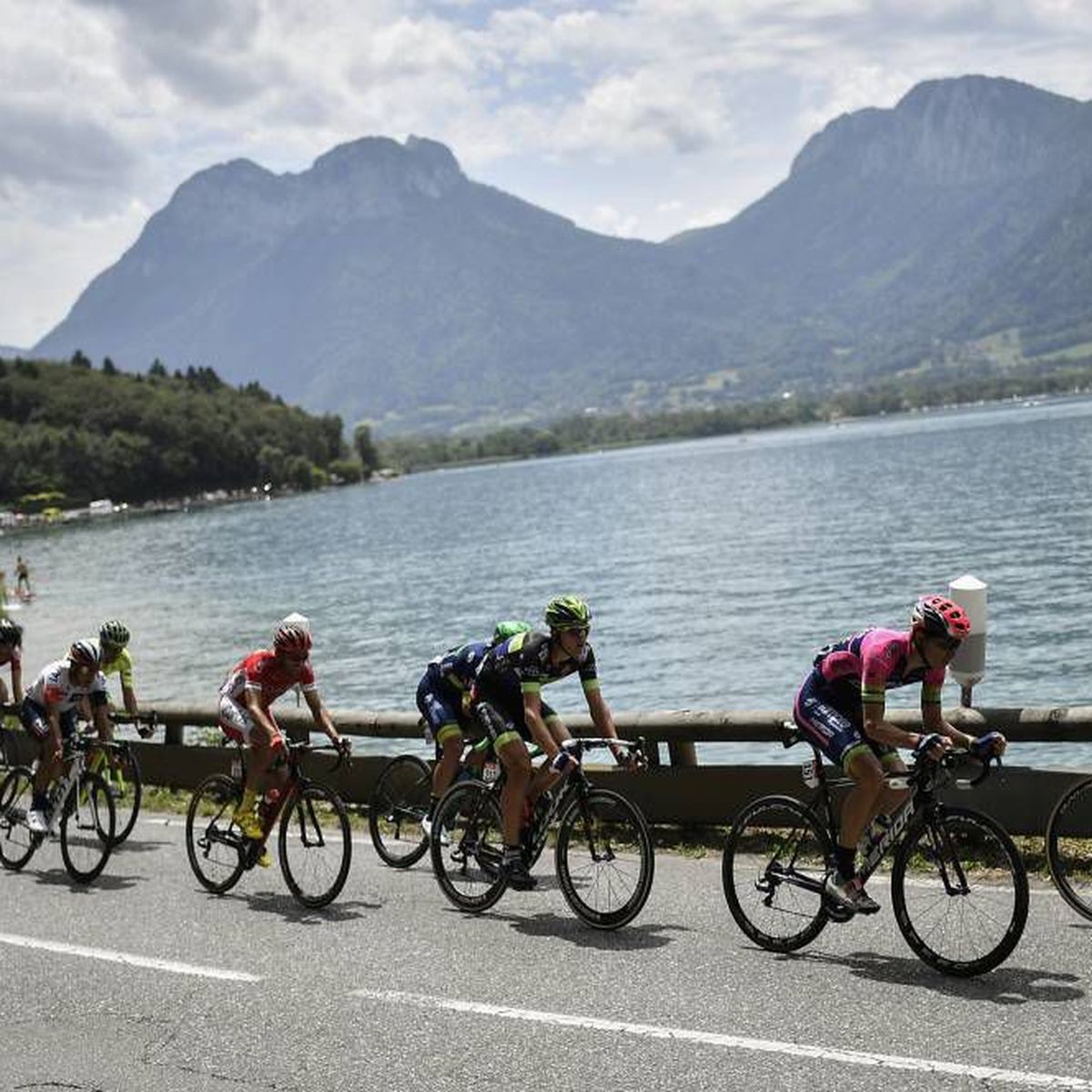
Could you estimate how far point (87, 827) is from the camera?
1255 cm

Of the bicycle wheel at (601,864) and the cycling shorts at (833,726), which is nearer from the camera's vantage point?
the cycling shorts at (833,726)

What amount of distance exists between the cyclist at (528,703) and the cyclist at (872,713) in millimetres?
1416

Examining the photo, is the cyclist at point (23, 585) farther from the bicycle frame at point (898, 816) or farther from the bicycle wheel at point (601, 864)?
the bicycle frame at point (898, 816)

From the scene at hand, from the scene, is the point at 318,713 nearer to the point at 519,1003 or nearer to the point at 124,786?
the point at 124,786

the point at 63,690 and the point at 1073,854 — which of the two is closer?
the point at 1073,854

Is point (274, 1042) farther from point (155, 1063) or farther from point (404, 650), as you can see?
point (404, 650)

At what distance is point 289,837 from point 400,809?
1.58 m

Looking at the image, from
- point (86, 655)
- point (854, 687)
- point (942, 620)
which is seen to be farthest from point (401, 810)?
point (942, 620)

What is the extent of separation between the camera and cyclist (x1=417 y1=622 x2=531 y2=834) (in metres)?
11.0

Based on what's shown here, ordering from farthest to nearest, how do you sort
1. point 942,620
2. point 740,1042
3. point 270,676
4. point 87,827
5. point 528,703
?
point 87,827
point 270,676
point 528,703
point 942,620
point 740,1042

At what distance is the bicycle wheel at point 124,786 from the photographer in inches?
484

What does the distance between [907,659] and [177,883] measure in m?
6.79

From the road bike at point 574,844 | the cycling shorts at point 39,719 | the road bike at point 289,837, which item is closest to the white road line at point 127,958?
the road bike at point 289,837

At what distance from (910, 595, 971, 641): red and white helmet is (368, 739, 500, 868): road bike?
5.15 m
